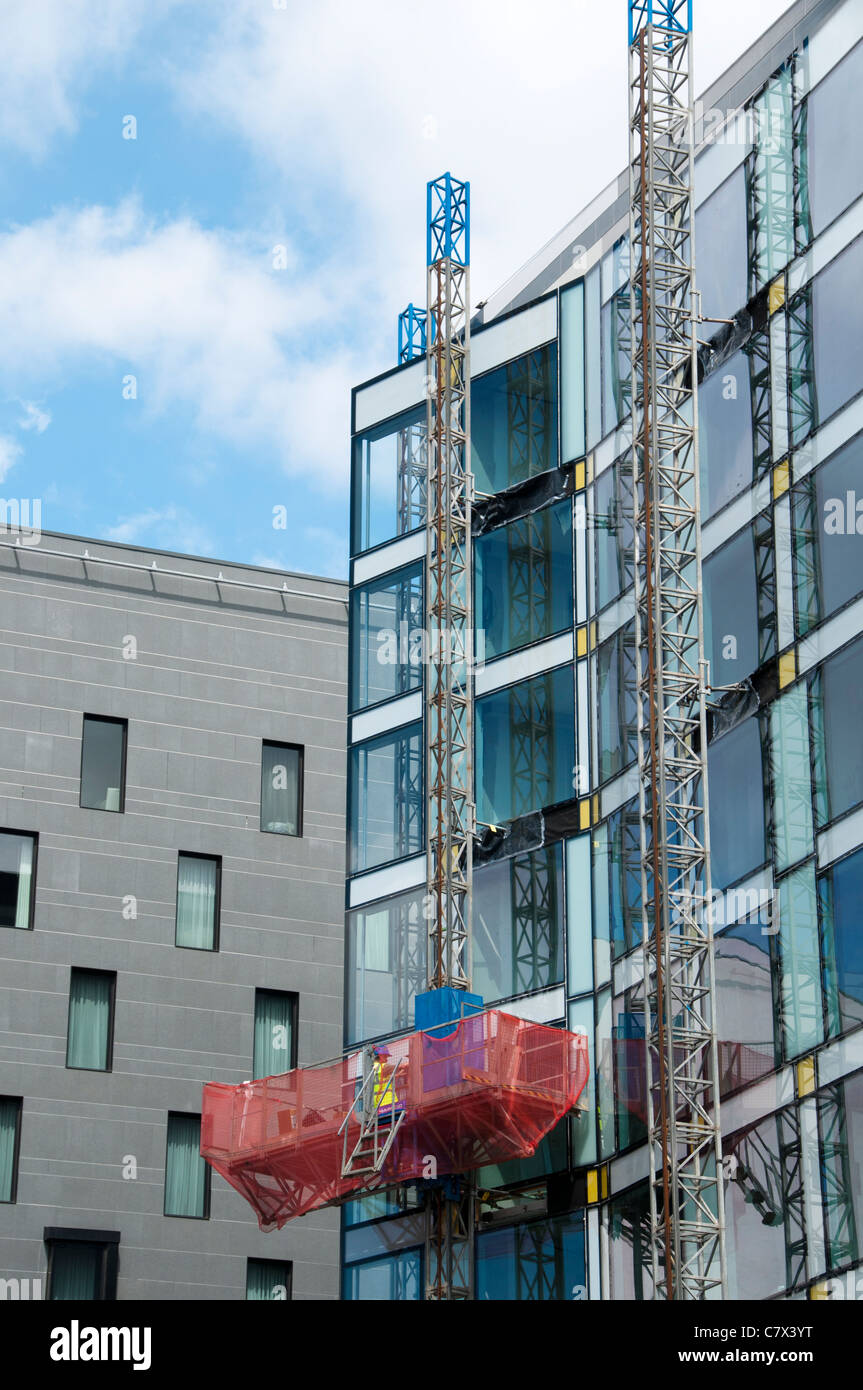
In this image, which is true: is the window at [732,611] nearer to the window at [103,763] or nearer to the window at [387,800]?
the window at [387,800]

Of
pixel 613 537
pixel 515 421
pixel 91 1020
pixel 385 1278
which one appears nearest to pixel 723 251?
pixel 613 537

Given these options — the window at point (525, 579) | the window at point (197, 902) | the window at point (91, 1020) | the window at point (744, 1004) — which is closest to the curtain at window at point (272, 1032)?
the window at point (197, 902)

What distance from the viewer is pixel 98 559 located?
59469 millimetres

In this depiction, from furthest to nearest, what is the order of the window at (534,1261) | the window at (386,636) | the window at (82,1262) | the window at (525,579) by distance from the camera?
the window at (82,1262), the window at (386,636), the window at (525,579), the window at (534,1261)

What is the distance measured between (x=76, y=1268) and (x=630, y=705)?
69.8 ft

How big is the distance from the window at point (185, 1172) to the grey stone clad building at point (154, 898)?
0.06 m

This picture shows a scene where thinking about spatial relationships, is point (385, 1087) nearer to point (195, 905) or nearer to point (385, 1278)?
point (385, 1278)

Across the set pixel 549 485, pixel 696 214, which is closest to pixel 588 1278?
pixel 549 485

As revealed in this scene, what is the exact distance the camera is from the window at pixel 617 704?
45.6 metres

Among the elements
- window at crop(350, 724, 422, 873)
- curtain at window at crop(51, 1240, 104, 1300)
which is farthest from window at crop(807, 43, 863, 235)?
curtain at window at crop(51, 1240, 104, 1300)

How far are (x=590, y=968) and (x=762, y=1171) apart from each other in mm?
6844

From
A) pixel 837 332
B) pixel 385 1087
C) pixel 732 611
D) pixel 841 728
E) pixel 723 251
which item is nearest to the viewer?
pixel 841 728

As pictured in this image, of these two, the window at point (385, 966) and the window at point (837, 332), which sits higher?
the window at point (837, 332)

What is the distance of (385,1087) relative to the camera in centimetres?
4588
